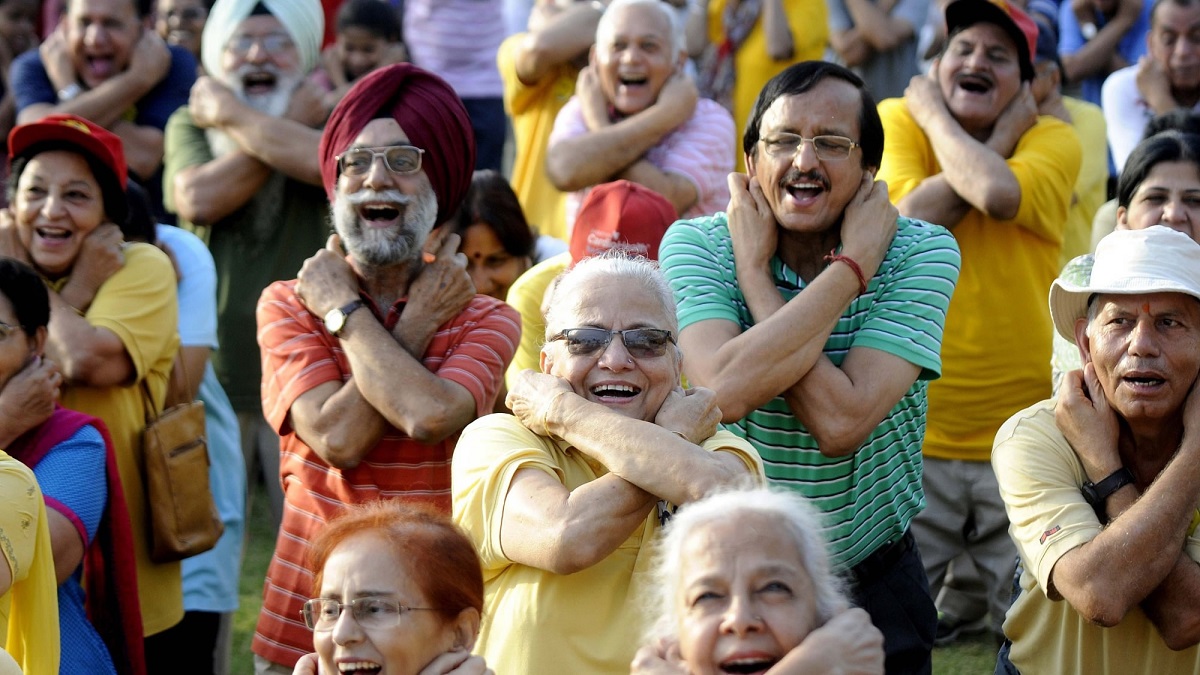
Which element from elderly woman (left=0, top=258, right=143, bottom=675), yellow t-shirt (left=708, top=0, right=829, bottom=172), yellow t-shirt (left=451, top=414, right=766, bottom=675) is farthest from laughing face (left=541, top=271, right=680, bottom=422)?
yellow t-shirt (left=708, top=0, right=829, bottom=172)

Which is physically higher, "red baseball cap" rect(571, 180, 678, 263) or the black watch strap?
"red baseball cap" rect(571, 180, 678, 263)

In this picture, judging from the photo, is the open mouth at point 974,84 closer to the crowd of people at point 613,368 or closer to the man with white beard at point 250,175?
the crowd of people at point 613,368

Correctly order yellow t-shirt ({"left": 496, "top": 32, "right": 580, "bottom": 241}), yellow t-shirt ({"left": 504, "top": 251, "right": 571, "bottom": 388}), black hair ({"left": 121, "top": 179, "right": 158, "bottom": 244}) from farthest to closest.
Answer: yellow t-shirt ({"left": 496, "top": 32, "right": 580, "bottom": 241})
black hair ({"left": 121, "top": 179, "right": 158, "bottom": 244})
yellow t-shirt ({"left": 504, "top": 251, "right": 571, "bottom": 388})

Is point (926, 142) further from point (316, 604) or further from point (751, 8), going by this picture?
point (316, 604)

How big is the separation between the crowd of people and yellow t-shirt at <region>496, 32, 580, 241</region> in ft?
0.49

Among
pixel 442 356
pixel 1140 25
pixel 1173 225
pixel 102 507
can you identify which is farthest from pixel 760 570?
pixel 1140 25

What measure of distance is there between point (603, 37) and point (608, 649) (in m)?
3.87

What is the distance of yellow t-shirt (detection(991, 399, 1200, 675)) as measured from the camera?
157 inches

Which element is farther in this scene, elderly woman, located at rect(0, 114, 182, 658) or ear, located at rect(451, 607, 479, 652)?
elderly woman, located at rect(0, 114, 182, 658)

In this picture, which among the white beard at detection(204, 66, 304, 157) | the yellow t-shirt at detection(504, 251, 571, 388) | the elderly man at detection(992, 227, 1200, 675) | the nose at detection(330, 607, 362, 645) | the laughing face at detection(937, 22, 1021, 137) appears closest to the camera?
the nose at detection(330, 607, 362, 645)

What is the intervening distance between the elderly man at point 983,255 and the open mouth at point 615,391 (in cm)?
261

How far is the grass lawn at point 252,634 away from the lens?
628 centimetres

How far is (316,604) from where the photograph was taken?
3381 mm

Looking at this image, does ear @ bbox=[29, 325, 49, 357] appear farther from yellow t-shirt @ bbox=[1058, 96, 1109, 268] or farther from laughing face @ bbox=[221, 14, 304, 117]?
yellow t-shirt @ bbox=[1058, 96, 1109, 268]
